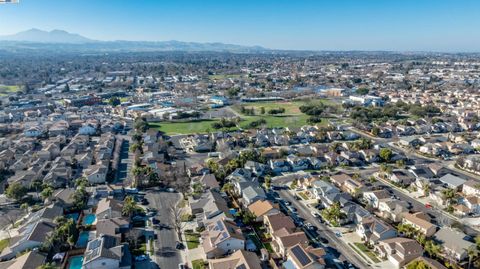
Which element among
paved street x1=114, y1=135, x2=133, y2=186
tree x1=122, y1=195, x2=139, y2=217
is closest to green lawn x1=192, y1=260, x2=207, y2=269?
tree x1=122, y1=195, x2=139, y2=217

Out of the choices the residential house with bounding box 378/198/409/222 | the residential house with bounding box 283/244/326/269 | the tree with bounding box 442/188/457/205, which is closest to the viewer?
the residential house with bounding box 283/244/326/269

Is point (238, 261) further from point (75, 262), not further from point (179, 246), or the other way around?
point (75, 262)

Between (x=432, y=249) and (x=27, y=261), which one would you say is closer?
(x=27, y=261)

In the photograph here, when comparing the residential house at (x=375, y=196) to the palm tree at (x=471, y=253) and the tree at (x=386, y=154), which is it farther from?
the tree at (x=386, y=154)

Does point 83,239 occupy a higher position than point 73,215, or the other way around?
point 83,239

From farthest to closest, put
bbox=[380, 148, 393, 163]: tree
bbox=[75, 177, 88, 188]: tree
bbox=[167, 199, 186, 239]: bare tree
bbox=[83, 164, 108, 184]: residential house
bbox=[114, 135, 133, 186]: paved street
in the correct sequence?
bbox=[380, 148, 393, 163]: tree → bbox=[114, 135, 133, 186]: paved street → bbox=[83, 164, 108, 184]: residential house → bbox=[75, 177, 88, 188]: tree → bbox=[167, 199, 186, 239]: bare tree

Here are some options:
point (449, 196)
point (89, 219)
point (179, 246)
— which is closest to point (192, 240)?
point (179, 246)

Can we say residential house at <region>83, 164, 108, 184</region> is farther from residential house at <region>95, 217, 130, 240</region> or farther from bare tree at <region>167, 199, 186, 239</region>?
residential house at <region>95, 217, 130, 240</region>

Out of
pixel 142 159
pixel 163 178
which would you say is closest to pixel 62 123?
pixel 142 159
